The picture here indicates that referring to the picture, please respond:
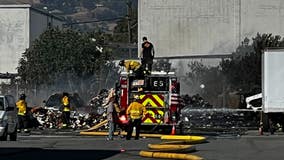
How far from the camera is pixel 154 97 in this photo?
31.0m

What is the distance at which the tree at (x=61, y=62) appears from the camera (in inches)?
2707

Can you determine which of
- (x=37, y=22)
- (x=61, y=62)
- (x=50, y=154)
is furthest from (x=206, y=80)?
(x=50, y=154)

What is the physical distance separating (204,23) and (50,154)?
56.4 m

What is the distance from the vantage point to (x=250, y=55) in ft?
213

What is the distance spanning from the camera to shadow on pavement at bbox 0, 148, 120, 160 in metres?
20.9

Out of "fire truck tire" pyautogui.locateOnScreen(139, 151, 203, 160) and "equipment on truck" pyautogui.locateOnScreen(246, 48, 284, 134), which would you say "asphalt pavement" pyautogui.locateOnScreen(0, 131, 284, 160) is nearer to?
"fire truck tire" pyautogui.locateOnScreen(139, 151, 203, 160)

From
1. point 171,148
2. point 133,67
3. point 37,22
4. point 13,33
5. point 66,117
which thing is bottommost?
A: point 171,148

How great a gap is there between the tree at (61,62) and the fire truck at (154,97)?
A: 3546 cm

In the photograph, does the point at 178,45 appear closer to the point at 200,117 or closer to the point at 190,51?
the point at 190,51

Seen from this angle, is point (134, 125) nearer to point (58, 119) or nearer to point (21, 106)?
point (21, 106)

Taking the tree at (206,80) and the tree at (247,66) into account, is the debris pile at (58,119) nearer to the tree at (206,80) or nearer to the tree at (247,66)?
the tree at (247,66)

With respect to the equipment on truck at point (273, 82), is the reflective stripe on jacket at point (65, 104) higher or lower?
lower

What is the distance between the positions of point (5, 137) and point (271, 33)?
50.3 meters

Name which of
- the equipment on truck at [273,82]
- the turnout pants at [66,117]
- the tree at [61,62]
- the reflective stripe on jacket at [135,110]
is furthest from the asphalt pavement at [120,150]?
the tree at [61,62]
